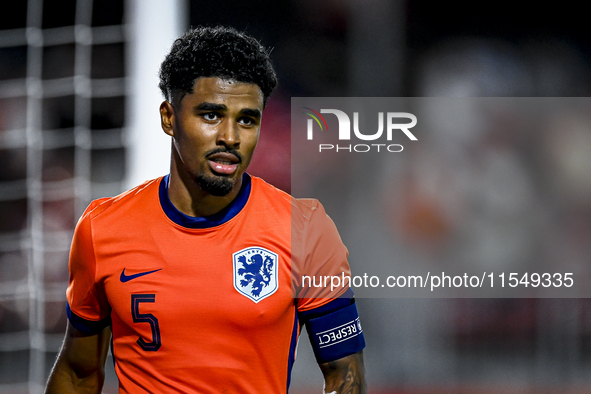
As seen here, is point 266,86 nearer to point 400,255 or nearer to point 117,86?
point 117,86

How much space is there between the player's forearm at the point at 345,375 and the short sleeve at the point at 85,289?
700 millimetres

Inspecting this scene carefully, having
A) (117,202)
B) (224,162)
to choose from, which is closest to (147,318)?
(117,202)

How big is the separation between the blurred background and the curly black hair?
1.81 metres

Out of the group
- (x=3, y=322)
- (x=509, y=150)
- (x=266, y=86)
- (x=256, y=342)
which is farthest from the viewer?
(x=3, y=322)

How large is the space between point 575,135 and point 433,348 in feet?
7.09

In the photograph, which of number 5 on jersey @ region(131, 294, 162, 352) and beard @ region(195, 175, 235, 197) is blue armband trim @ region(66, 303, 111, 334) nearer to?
number 5 on jersey @ region(131, 294, 162, 352)

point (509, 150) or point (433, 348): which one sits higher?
point (509, 150)

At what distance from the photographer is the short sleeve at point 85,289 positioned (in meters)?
1.57

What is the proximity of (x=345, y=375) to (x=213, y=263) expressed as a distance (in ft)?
1.67

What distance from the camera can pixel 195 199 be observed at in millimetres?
1572

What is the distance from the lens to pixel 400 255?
396 centimetres

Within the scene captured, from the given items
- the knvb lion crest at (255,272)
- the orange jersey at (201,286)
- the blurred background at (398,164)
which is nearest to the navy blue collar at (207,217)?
the orange jersey at (201,286)

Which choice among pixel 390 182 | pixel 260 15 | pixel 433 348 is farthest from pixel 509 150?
pixel 260 15

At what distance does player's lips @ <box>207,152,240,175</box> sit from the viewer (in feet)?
4.85
